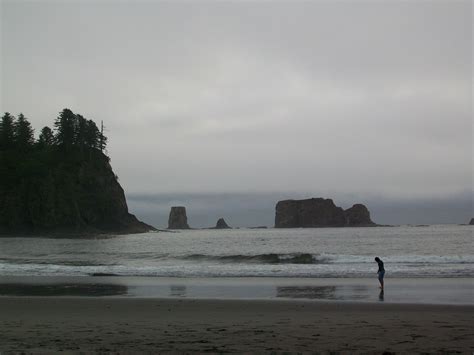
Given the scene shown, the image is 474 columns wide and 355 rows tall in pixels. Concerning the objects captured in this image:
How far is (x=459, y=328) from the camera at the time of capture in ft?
34.9

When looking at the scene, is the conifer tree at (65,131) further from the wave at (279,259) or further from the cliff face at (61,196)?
the wave at (279,259)

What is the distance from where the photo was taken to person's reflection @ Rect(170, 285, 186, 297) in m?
18.1

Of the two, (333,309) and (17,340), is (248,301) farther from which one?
(17,340)

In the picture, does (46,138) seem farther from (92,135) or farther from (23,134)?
(92,135)

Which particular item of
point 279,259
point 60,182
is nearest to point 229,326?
point 279,259

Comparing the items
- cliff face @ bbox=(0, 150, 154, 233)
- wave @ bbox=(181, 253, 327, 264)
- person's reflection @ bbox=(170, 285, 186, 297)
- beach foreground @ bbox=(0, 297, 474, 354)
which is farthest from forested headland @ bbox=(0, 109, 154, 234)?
beach foreground @ bbox=(0, 297, 474, 354)

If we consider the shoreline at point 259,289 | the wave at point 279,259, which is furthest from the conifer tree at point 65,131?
the shoreline at point 259,289

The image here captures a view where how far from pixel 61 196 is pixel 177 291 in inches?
2763

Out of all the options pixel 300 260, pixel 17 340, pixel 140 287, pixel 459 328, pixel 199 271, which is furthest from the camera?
pixel 300 260

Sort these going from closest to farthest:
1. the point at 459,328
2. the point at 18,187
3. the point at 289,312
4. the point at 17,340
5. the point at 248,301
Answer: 1. the point at 17,340
2. the point at 459,328
3. the point at 289,312
4. the point at 248,301
5. the point at 18,187

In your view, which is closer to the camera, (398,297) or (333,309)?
(333,309)

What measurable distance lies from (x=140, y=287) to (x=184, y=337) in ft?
39.8

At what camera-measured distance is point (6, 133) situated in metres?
94.6

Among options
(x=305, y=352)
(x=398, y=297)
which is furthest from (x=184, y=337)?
(x=398, y=297)
